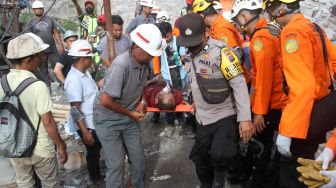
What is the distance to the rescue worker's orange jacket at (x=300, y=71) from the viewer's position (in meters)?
2.67

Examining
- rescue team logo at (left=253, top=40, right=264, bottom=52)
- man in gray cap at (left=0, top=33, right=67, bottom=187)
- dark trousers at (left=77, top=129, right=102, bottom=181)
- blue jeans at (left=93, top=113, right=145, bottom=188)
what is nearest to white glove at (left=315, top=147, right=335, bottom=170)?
rescue team logo at (left=253, top=40, right=264, bottom=52)

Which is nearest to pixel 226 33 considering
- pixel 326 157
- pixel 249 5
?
pixel 249 5

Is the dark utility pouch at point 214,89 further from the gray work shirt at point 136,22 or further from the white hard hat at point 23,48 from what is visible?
the gray work shirt at point 136,22

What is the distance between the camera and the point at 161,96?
5.19 meters

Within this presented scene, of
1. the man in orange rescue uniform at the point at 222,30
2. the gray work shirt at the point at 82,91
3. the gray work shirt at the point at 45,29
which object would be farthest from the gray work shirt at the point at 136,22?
the gray work shirt at the point at 82,91

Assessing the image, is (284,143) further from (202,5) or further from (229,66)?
(202,5)

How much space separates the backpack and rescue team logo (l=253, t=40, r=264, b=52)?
2.15m

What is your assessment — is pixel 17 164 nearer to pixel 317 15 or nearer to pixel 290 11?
pixel 290 11

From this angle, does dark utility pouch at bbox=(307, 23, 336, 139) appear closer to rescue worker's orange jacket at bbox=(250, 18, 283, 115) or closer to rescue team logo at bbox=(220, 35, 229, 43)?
rescue worker's orange jacket at bbox=(250, 18, 283, 115)

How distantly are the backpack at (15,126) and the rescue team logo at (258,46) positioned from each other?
7.05 feet

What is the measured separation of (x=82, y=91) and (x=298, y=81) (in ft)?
8.40

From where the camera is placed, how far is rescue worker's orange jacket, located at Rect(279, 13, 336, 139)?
8.77 feet

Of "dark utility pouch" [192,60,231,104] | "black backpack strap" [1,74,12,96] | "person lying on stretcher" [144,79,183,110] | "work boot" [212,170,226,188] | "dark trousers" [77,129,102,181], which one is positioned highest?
"black backpack strap" [1,74,12,96]

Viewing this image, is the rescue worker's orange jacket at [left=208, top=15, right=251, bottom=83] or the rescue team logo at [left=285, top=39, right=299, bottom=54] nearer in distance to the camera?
the rescue team logo at [left=285, top=39, right=299, bottom=54]
